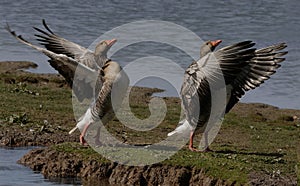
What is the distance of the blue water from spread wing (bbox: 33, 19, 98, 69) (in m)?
8.45

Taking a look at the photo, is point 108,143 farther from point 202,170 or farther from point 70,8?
point 70,8

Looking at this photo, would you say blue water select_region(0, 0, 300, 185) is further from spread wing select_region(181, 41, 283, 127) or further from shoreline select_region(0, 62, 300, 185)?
spread wing select_region(181, 41, 283, 127)

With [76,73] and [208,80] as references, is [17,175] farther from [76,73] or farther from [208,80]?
[208,80]

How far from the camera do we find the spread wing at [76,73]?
47.5 feet

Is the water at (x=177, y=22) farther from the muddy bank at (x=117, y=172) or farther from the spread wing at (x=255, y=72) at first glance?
the muddy bank at (x=117, y=172)

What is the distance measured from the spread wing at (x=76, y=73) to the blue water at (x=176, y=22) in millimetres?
9678

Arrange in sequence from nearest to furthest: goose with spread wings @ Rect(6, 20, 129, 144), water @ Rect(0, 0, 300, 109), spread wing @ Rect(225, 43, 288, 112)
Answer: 1. goose with spread wings @ Rect(6, 20, 129, 144)
2. spread wing @ Rect(225, 43, 288, 112)
3. water @ Rect(0, 0, 300, 109)

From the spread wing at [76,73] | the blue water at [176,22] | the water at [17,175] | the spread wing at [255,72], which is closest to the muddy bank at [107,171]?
the water at [17,175]

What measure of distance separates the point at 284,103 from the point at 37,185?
1164cm

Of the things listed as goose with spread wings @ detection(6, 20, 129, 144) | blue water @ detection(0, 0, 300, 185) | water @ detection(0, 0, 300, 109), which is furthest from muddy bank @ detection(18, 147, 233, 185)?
water @ detection(0, 0, 300, 109)

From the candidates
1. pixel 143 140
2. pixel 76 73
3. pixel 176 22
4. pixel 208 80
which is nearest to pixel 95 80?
pixel 76 73

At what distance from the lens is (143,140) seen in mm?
17641

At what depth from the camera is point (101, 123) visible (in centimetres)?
1561

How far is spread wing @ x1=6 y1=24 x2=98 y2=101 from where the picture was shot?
14484mm
